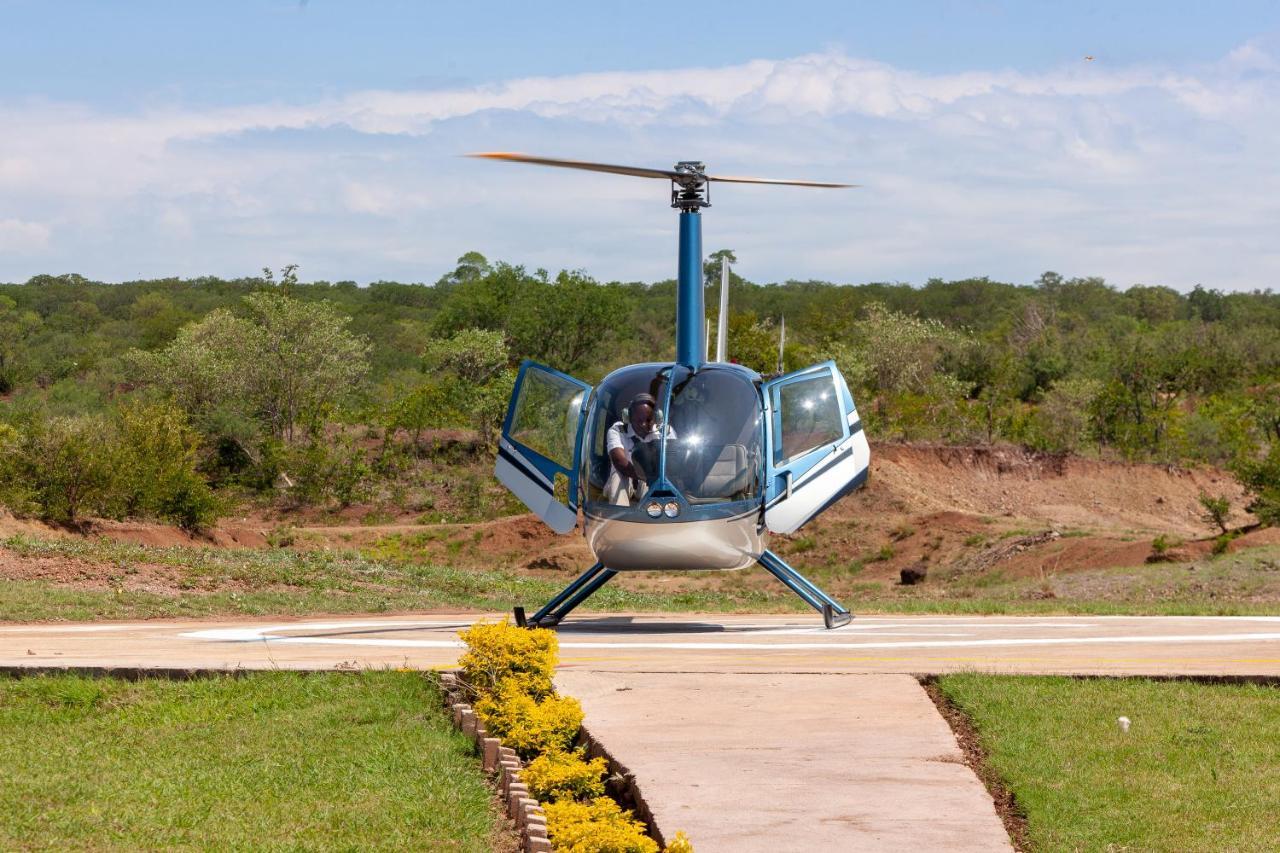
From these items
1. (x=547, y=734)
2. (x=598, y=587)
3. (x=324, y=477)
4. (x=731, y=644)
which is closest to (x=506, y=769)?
(x=547, y=734)

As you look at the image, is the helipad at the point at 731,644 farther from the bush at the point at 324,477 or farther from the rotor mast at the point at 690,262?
the bush at the point at 324,477

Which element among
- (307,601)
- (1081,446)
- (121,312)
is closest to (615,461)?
(307,601)

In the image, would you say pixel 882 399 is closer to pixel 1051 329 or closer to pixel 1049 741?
pixel 1051 329

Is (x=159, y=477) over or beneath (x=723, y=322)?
beneath

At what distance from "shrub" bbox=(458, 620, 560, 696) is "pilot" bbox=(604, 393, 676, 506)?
352 centimetres

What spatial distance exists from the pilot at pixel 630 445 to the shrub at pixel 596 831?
638 cm

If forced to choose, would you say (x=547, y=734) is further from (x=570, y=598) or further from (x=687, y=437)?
(x=570, y=598)

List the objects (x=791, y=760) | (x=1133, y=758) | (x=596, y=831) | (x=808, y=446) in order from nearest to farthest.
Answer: (x=596, y=831) → (x=791, y=760) → (x=1133, y=758) → (x=808, y=446)

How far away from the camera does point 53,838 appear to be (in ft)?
22.8

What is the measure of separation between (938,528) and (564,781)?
3145 cm

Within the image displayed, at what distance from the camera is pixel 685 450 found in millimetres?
13164

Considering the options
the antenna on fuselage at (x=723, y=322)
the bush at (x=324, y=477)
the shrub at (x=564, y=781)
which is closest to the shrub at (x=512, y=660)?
the shrub at (x=564, y=781)

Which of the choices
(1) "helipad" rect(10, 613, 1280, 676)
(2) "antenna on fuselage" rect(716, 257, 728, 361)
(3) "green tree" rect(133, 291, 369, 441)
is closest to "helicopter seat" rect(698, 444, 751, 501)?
(1) "helipad" rect(10, 613, 1280, 676)

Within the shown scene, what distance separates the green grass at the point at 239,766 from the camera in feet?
23.2
